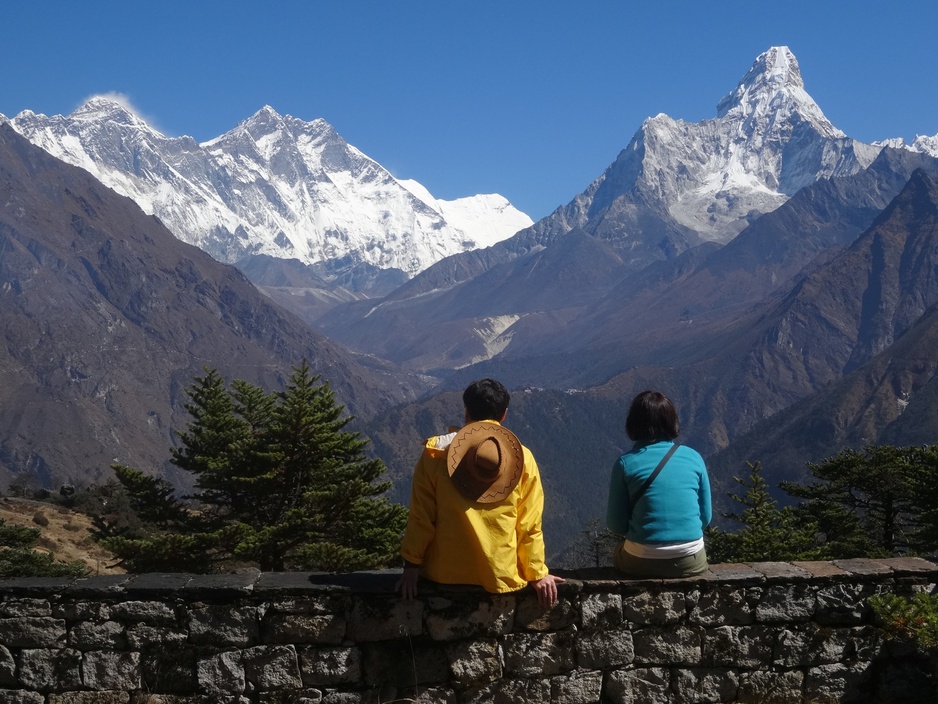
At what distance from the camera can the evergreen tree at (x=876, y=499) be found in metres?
27.8

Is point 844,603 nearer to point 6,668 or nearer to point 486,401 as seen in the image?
point 486,401

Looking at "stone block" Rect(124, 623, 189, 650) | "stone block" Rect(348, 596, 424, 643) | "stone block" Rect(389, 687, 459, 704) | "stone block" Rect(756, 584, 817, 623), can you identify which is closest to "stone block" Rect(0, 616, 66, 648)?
"stone block" Rect(124, 623, 189, 650)

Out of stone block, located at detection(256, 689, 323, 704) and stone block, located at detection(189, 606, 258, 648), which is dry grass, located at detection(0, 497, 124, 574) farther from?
stone block, located at detection(256, 689, 323, 704)

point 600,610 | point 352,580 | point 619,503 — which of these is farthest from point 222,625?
point 619,503

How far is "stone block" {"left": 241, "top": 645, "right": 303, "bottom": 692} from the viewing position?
6.92 metres

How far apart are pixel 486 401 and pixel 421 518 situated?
3.20 feet

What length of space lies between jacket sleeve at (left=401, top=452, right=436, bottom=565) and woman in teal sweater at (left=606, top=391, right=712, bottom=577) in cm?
137

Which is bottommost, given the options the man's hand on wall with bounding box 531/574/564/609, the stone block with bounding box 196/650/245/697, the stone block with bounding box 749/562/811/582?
the stone block with bounding box 196/650/245/697

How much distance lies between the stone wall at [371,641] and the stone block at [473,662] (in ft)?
0.03

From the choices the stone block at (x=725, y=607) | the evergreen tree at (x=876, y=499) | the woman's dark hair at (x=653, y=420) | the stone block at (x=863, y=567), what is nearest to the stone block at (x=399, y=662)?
the stone block at (x=725, y=607)

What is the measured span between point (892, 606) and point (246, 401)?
2484 cm

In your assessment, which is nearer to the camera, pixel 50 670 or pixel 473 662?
pixel 50 670

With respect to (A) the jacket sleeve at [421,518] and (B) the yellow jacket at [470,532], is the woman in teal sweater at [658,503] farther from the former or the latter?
(A) the jacket sleeve at [421,518]

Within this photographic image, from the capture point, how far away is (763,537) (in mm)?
29312
